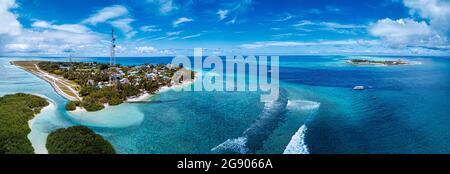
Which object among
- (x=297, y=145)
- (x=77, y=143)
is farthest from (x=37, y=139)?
(x=297, y=145)

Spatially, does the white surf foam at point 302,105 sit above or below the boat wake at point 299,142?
above

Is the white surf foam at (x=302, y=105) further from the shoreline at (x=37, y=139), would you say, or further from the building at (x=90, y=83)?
the building at (x=90, y=83)

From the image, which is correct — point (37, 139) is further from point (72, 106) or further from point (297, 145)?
point (297, 145)

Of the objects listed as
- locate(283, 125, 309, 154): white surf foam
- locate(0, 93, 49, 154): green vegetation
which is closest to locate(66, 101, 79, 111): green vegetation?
locate(0, 93, 49, 154): green vegetation

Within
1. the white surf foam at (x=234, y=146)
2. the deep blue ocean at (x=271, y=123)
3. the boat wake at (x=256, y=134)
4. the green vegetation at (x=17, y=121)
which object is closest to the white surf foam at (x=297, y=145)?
the deep blue ocean at (x=271, y=123)

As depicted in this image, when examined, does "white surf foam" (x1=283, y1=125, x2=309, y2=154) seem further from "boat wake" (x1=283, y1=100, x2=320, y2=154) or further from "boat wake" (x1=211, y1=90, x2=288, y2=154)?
"boat wake" (x1=211, y1=90, x2=288, y2=154)

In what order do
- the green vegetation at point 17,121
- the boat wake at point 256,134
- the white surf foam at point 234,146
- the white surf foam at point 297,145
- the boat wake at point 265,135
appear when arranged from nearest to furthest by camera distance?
the green vegetation at point 17,121, the white surf foam at point 297,145, the white surf foam at point 234,146, the boat wake at point 265,135, the boat wake at point 256,134
